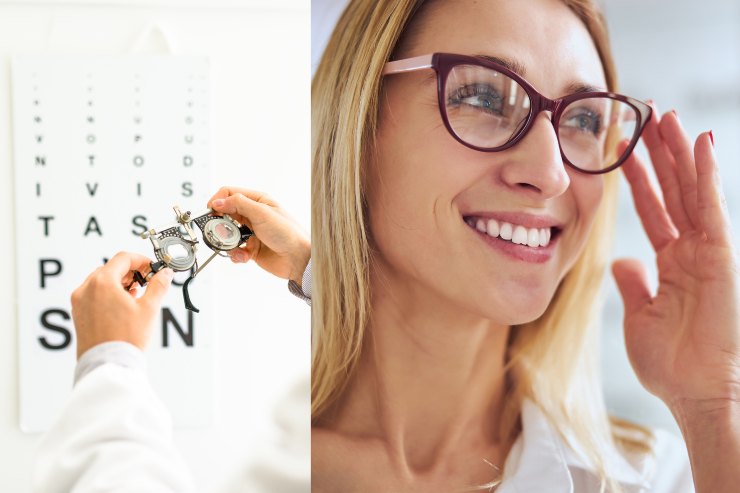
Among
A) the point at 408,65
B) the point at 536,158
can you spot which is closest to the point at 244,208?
the point at 408,65

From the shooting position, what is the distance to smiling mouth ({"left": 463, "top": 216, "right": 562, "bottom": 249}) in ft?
2.70

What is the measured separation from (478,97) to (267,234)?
29cm

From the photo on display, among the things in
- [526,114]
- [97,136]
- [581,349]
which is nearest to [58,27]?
[97,136]

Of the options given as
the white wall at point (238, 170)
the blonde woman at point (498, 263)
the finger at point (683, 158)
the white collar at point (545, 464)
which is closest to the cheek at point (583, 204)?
the blonde woman at point (498, 263)

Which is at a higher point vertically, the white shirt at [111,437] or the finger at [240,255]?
the finger at [240,255]

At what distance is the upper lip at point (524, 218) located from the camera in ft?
2.69

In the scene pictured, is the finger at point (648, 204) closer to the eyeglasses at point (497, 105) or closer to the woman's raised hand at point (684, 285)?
the woman's raised hand at point (684, 285)

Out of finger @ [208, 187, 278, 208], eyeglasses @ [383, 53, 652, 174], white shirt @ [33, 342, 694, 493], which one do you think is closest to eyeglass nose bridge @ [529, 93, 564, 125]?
eyeglasses @ [383, 53, 652, 174]

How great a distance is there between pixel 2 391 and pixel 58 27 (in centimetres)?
42

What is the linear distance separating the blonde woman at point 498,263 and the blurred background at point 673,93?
0.02 metres

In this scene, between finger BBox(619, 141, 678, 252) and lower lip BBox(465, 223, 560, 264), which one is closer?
lower lip BBox(465, 223, 560, 264)

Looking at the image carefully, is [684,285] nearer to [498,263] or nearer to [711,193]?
[711,193]

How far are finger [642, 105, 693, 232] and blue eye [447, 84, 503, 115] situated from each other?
0.27m

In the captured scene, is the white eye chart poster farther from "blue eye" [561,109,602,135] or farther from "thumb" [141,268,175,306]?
"blue eye" [561,109,602,135]
